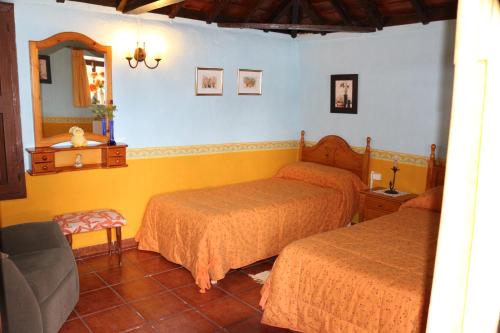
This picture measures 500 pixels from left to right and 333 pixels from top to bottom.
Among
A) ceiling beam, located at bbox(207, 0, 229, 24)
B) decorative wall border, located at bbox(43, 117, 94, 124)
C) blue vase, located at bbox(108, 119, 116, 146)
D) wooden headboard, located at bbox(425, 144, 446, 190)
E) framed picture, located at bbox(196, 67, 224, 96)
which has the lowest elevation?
wooden headboard, located at bbox(425, 144, 446, 190)

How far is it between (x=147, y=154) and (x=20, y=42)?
170cm

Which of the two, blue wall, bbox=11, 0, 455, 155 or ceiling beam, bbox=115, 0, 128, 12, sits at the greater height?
ceiling beam, bbox=115, 0, 128, 12

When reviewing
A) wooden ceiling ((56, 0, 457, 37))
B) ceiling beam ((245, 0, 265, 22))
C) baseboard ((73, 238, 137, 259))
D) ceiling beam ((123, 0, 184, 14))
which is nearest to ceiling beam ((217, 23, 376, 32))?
wooden ceiling ((56, 0, 457, 37))

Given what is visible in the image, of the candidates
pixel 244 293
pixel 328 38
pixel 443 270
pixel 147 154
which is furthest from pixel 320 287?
pixel 328 38

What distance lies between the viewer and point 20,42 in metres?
4.02

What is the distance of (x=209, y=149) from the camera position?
5527 mm

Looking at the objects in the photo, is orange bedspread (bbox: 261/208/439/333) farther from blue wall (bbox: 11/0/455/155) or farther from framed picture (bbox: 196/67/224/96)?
framed picture (bbox: 196/67/224/96)

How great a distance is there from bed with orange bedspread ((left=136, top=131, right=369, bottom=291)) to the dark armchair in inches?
45.2

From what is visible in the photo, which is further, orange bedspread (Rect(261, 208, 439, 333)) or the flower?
the flower

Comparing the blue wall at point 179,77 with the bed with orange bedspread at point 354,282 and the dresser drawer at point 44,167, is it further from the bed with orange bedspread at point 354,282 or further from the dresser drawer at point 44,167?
the bed with orange bedspread at point 354,282

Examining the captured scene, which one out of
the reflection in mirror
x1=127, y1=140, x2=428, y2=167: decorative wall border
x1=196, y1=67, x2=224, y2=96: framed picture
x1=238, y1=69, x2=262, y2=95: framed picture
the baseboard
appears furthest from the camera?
x1=238, y1=69, x2=262, y2=95: framed picture

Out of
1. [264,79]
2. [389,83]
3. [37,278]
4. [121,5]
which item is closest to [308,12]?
[264,79]

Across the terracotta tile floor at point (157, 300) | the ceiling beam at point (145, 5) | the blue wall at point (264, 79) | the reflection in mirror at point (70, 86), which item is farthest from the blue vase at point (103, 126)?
the terracotta tile floor at point (157, 300)

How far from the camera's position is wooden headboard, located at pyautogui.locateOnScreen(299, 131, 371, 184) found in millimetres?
5508
